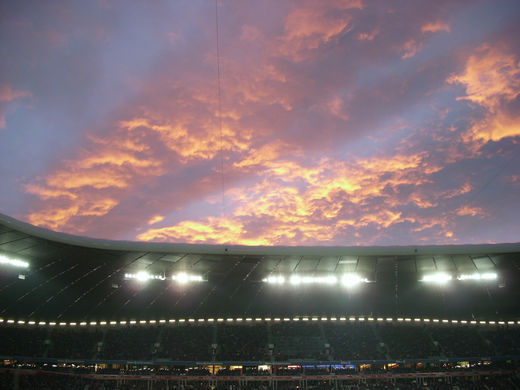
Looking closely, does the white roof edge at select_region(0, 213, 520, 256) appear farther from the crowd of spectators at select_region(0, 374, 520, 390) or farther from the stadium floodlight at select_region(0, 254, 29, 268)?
the crowd of spectators at select_region(0, 374, 520, 390)

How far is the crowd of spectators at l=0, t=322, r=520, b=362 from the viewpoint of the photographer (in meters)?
48.4

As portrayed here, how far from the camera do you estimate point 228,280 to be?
145 feet

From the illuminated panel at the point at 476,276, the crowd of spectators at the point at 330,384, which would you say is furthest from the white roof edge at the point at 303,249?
the crowd of spectators at the point at 330,384

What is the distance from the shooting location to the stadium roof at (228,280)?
3306cm

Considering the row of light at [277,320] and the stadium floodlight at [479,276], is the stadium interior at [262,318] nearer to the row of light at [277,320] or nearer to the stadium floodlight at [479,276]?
the row of light at [277,320]

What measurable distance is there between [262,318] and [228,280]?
14048 mm

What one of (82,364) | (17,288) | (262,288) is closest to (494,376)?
(262,288)

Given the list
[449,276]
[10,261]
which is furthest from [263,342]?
[10,261]

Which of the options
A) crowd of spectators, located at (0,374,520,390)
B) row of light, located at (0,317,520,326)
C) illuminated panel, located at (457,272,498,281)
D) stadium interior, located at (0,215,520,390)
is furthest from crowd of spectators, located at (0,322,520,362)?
illuminated panel, located at (457,272,498,281)

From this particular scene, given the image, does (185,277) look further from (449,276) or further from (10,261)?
(449,276)

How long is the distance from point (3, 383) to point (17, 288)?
9.09 m

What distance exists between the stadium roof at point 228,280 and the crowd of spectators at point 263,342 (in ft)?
6.84

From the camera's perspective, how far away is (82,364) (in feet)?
160

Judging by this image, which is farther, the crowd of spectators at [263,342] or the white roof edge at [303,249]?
the crowd of spectators at [263,342]
